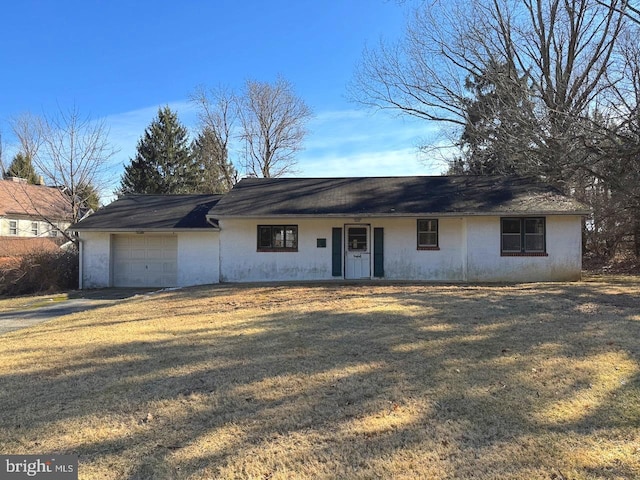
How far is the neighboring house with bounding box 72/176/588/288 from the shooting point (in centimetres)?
1542

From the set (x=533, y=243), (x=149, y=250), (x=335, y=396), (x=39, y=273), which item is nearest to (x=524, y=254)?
(x=533, y=243)

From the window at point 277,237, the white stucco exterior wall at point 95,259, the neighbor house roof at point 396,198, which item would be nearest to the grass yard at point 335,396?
the neighbor house roof at point 396,198

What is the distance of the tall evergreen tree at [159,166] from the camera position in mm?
36375

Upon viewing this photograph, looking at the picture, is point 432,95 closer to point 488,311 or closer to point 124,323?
point 488,311

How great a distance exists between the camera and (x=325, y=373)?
517 centimetres

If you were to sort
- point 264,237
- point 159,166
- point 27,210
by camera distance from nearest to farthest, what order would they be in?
1. point 264,237
2. point 27,210
3. point 159,166

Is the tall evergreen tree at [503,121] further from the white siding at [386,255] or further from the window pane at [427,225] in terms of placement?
the window pane at [427,225]

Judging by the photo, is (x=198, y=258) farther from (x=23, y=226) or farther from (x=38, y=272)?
(x=23, y=226)

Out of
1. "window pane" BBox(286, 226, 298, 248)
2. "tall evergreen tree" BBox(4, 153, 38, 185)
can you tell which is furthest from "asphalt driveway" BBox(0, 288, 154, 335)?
"tall evergreen tree" BBox(4, 153, 38, 185)

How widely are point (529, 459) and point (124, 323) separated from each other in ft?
24.7

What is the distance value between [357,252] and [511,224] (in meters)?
5.65

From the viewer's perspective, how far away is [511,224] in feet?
51.4

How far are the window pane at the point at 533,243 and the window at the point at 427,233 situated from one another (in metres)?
3.16

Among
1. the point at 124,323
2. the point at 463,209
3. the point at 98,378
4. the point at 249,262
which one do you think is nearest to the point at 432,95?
the point at 463,209
